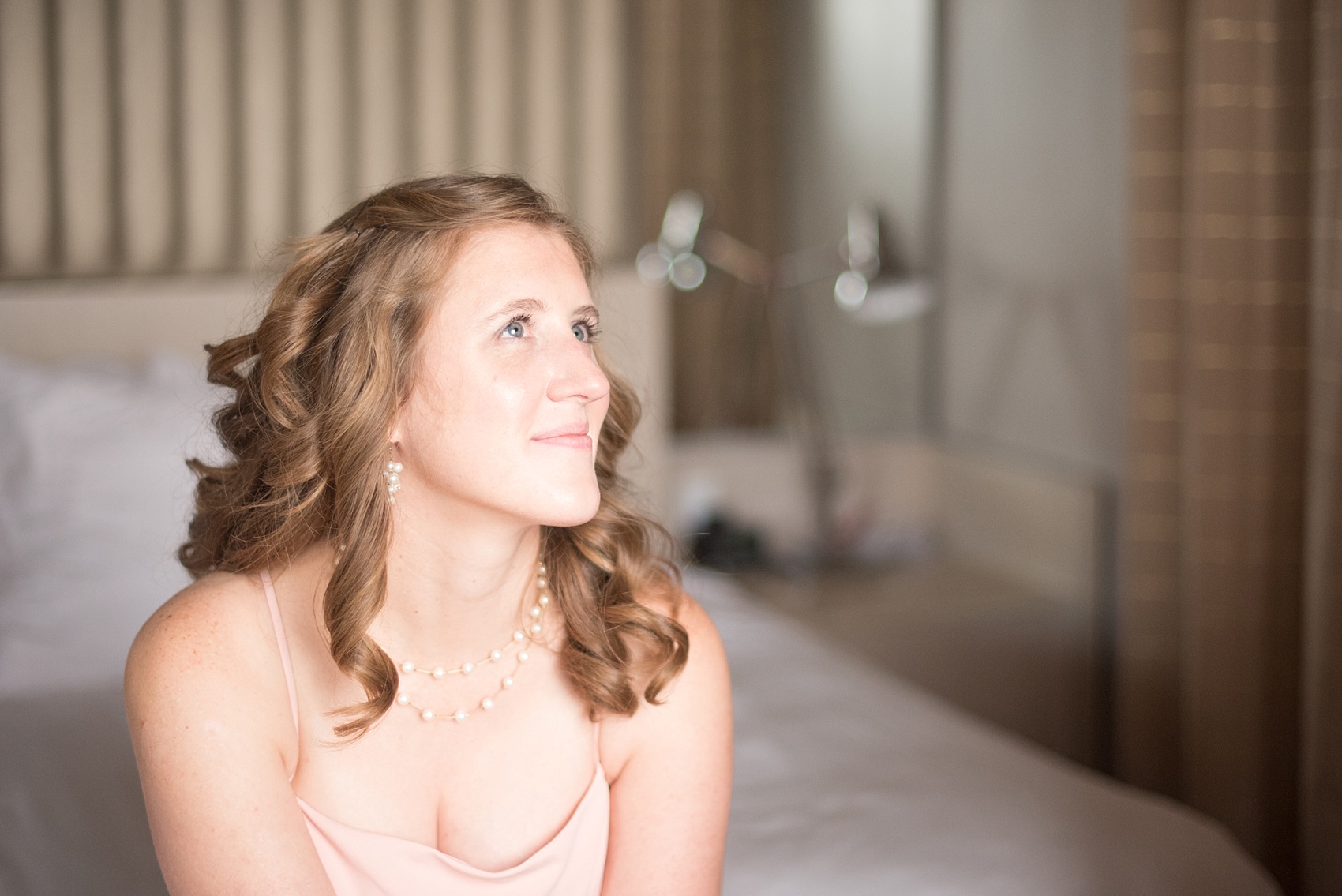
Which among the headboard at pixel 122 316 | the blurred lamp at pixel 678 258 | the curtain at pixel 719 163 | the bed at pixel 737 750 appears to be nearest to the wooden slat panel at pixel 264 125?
the headboard at pixel 122 316

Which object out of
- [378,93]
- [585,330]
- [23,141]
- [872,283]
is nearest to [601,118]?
[378,93]

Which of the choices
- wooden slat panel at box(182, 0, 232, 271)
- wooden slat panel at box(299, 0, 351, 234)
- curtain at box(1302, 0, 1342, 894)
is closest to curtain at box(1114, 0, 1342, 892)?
curtain at box(1302, 0, 1342, 894)

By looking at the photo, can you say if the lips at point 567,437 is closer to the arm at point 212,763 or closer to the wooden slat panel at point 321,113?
the arm at point 212,763

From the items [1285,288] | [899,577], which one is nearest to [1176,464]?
[1285,288]

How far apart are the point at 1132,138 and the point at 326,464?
5.95ft

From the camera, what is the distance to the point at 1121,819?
1421 millimetres

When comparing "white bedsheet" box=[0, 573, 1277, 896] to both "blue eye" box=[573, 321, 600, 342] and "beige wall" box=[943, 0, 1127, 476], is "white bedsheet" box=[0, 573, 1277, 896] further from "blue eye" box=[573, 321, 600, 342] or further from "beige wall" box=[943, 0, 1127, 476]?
"beige wall" box=[943, 0, 1127, 476]

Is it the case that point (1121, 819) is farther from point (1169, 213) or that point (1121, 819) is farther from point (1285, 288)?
point (1169, 213)

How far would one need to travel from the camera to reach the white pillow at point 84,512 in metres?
1.66

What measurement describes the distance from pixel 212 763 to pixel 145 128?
1913 mm

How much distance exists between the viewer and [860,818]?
1.40 meters

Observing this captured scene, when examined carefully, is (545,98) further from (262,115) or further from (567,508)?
(567,508)

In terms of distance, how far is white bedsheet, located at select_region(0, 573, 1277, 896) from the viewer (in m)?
1.26

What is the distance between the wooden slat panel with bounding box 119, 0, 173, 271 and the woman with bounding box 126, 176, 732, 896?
149 centimetres
